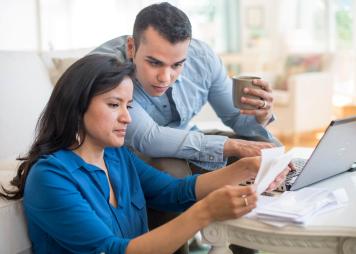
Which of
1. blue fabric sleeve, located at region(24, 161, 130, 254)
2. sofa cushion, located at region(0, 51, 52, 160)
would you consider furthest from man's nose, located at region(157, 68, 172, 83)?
sofa cushion, located at region(0, 51, 52, 160)

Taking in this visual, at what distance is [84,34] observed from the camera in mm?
4504

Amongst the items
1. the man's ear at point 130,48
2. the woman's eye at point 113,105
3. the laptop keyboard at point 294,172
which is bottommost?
the laptop keyboard at point 294,172

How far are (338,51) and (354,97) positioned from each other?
20.9 inches

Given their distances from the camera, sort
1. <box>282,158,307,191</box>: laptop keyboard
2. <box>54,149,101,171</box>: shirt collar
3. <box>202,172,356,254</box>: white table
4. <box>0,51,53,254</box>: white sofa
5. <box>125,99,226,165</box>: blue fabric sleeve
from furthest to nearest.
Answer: <box>0,51,53,254</box>: white sofa
<box>125,99,226,165</box>: blue fabric sleeve
<box>282,158,307,191</box>: laptop keyboard
<box>54,149,101,171</box>: shirt collar
<box>202,172,356,254</box>: white table

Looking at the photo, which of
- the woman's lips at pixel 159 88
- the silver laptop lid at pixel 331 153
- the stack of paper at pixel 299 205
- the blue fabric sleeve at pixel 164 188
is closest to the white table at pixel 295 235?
the stack of paper at pixel 299 205

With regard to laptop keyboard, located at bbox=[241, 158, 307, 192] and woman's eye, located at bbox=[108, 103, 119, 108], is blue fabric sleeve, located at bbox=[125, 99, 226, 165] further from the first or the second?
woman's eye, located at bbox=[108, 103, 119, 108]

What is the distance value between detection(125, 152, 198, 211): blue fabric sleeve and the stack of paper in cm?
28

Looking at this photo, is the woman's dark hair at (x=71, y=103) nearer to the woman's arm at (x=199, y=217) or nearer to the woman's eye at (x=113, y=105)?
the woman's eye at (x=113, y=105)

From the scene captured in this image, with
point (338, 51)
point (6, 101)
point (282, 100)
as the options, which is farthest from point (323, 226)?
point (338, 51)

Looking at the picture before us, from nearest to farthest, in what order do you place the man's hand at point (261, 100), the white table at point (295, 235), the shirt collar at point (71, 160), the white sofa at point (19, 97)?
the white table at point (295, 235), the shirt collar at point (71, 160), the man's hand at point (261, 100), the white sofa at point (19, 97)

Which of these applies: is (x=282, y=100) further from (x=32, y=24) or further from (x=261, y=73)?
(x=32, y=24)

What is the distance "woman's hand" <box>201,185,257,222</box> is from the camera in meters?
1.27

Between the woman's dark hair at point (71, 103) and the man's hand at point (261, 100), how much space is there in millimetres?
440

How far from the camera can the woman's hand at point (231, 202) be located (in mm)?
1274
